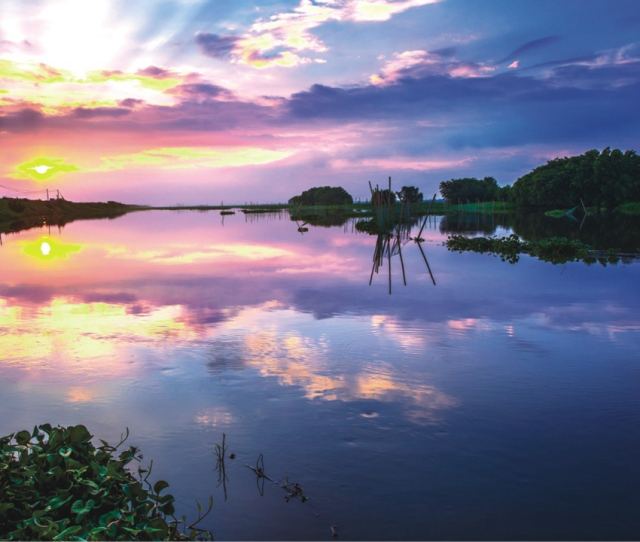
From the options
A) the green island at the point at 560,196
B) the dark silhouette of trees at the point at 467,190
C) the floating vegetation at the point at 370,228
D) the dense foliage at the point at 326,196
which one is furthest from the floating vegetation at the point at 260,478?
the dense foliage at the point at 326,196

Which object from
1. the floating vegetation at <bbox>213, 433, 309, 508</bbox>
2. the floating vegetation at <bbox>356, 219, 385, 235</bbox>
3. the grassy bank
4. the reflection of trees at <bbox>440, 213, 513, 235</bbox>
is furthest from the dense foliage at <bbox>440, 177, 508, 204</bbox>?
the floating vegetation at <bbox>213, 433, 309, 508</bbox>

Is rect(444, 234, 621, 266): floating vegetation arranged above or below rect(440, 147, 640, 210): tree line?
below

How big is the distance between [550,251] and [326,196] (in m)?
134

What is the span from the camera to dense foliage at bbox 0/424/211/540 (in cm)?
397

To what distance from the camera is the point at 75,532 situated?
386 cm

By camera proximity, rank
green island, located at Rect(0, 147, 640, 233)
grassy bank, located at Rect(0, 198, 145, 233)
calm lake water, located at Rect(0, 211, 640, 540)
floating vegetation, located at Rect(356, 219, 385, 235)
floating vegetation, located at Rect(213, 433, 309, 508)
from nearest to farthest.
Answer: calm lake water, located at Rect(0, 211, 640, 540) → floating vegetation, located at Rect(213, 433, 309, 508) → floating vegetation, located at Rect(356, 219, 385, 235) → grassy bank, located at Rect(0, 198, 145, 233) → green island, located at Rect(0, 147, 640, 233)

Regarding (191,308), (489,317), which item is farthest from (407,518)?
(191,308)

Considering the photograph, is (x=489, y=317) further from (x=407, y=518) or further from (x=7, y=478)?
(x=7, y=478)

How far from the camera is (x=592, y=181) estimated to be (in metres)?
78.9

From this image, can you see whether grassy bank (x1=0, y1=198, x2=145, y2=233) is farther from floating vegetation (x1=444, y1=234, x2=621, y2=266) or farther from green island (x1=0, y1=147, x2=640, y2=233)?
floating vegetation (x1=444, y1=234, x2=621, y2=266)

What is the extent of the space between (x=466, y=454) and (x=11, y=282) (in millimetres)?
17701

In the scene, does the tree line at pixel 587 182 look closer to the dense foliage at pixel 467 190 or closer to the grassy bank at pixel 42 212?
the dense foliage at pixel 467 190

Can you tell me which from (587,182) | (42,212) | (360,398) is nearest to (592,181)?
(587,182)

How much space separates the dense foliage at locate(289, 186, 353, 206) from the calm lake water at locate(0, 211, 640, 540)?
142m
